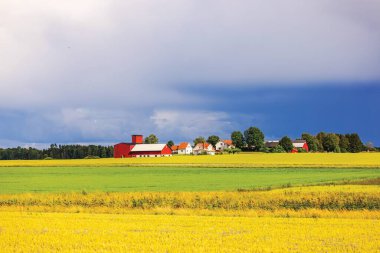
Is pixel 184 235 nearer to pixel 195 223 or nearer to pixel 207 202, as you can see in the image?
pixel 195 223

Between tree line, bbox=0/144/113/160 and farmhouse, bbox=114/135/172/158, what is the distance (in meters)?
23.0

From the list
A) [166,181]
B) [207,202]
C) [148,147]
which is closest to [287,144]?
[148,147]

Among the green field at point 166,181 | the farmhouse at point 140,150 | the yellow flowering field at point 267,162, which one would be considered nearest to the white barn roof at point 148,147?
the farmhouse at point 140,150

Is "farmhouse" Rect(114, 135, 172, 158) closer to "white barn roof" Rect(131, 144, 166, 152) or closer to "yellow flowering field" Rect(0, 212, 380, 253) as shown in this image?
"white barn roof" Rect(131, 144, 166, 152)

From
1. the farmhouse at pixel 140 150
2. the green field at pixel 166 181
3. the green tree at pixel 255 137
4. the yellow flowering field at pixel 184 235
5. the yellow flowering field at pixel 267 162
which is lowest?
the yellow flowering field at pixel 184 235

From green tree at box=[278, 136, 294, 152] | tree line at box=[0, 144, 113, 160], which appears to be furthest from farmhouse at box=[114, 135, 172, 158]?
green tree at box=[278, 136, 294, 152]

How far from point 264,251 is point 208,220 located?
929 centimetres

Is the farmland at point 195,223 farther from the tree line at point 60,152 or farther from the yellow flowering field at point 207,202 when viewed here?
the tree line at point 60,152

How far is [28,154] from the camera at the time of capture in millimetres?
192000

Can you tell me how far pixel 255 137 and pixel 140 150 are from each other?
49.2 metres

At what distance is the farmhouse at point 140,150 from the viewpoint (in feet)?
530

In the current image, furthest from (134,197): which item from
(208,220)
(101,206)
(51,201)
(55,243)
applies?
(55,243)

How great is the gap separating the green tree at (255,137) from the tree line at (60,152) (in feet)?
171

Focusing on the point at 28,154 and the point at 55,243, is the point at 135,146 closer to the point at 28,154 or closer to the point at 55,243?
the point at 28,154
